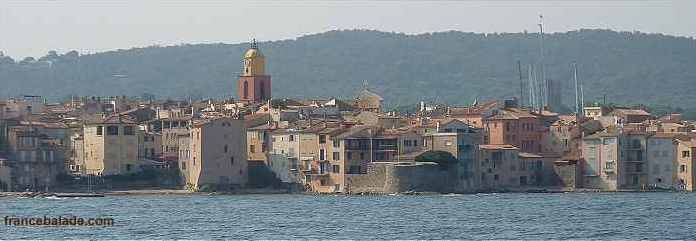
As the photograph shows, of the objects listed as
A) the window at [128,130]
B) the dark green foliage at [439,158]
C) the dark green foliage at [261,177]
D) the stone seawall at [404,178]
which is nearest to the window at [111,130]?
the window at [128,130]

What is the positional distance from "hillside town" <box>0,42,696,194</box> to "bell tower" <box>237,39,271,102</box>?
10.9 metres

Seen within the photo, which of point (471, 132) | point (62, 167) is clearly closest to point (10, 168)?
point (62, 167)

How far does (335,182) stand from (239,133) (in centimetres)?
448

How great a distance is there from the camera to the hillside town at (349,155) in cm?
9444

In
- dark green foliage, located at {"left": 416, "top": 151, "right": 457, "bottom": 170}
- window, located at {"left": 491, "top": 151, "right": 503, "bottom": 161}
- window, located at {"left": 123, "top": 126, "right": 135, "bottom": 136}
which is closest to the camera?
dark green foliage, located at {"left": 416, "top": 151, "right": 457, "bottom": 170}

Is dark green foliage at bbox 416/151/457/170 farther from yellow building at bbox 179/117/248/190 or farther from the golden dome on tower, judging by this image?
the golden dome on tower

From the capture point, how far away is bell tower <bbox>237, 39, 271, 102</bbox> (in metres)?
116

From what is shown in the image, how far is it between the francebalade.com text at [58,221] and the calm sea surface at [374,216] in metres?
0.63

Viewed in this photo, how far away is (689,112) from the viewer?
7151 inches

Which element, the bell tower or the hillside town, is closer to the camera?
the hillside town

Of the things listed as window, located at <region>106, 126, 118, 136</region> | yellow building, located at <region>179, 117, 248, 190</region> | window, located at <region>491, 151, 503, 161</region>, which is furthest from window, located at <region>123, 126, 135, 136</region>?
window, located at <region>491, 151, 503, 161</region>

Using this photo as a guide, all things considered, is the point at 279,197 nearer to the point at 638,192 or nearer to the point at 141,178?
the point at 141,178

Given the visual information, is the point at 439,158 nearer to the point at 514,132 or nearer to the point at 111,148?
the point at 514,132

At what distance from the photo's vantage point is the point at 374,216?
72.1 metres
